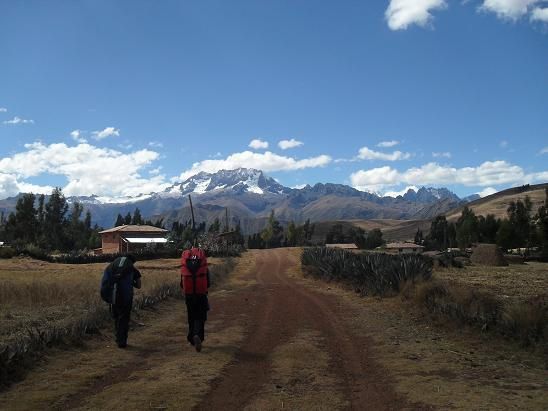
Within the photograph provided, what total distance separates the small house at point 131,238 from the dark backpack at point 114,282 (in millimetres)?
81320

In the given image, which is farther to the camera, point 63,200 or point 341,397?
point 63,200

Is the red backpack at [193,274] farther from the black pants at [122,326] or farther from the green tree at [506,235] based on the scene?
the green tree at [506,235]

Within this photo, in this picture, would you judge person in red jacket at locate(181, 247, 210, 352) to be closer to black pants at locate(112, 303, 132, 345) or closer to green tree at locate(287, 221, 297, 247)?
black pants at locate(112, 303, 132, 345)

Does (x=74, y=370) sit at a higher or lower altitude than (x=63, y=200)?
lower

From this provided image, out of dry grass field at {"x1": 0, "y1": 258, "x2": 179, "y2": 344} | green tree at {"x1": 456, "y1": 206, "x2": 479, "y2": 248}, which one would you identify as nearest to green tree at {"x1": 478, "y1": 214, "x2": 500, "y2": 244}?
green tree at {"x1": 456, "y1": 206, "x2": 479, "y2": 248}

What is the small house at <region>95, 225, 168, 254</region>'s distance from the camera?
91375 mm

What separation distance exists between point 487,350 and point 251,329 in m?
4.87

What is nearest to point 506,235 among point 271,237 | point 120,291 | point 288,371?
point 271,237

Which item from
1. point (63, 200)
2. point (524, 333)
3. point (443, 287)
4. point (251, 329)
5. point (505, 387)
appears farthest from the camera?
point (63, 200)

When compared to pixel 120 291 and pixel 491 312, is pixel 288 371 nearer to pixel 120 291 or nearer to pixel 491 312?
pixel 120 291

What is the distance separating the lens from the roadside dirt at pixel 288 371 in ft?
21.0

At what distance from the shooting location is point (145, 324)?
42.0 ft

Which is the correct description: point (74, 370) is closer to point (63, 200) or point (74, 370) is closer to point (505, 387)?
point (505, 387)

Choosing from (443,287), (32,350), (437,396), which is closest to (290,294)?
(443,287)
